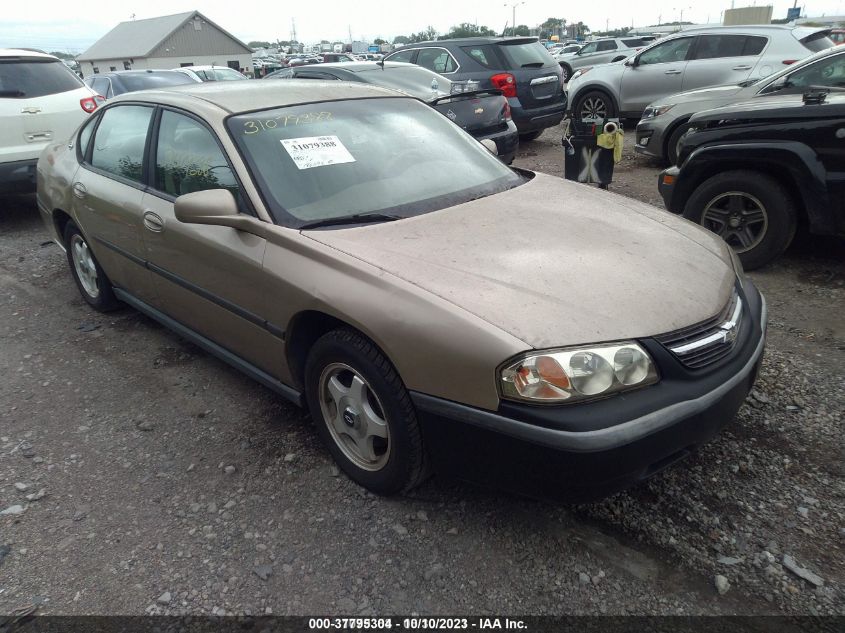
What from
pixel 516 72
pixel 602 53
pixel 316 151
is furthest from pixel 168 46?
pixel 316 151

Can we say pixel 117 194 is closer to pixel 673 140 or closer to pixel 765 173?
pixel 765 173

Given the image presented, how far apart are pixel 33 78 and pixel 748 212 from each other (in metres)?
7.34

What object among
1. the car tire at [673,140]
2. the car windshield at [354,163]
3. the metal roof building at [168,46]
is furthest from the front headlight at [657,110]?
the metal roof building at [168,46]

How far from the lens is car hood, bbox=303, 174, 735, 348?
2096mm

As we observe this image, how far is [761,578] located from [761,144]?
3263mm

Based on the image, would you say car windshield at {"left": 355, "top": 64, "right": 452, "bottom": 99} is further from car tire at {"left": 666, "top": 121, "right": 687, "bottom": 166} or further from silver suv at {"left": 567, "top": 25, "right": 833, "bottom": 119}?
silver suv at {"left": 567, "top": 25, "right": 833, "bottom": 119}

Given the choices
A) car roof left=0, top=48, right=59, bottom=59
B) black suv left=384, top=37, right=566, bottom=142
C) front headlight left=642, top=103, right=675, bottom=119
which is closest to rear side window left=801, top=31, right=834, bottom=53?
front headlight left=642, top=103, right=675, bottom=119

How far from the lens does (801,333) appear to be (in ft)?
12.4

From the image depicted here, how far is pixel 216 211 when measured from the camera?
269 cm

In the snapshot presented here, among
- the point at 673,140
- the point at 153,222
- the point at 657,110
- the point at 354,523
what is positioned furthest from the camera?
the point at 657,110

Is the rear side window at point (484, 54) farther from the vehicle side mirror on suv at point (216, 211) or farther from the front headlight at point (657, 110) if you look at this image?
the vehicle side mirror on suv at point (216, 211)

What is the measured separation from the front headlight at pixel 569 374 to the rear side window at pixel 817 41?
9.23m

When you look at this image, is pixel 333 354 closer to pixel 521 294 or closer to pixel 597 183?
pixel 521 294

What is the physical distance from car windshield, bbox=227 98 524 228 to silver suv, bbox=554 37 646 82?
17.2 m
